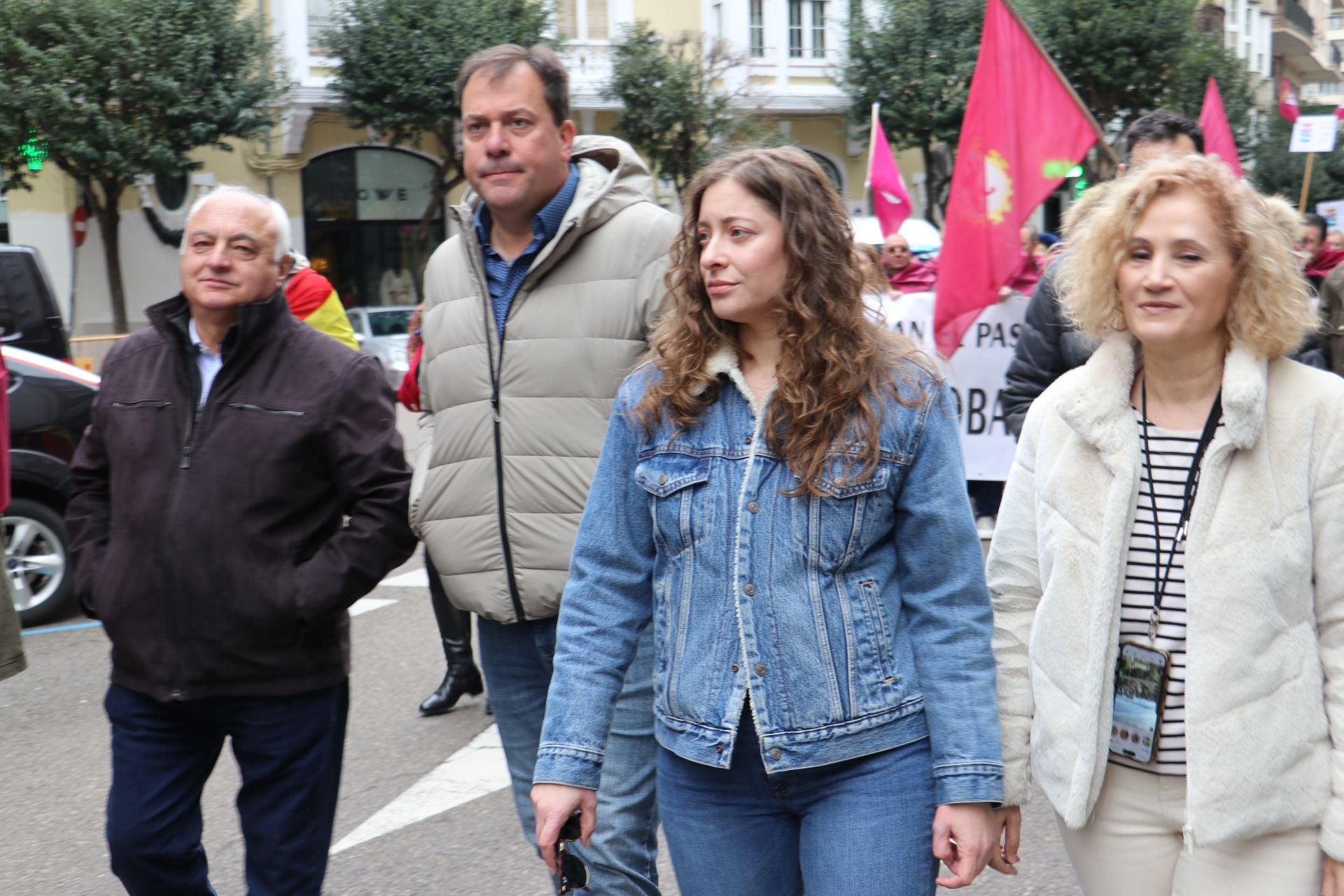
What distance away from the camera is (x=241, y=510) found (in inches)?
120

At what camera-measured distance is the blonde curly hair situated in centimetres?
235

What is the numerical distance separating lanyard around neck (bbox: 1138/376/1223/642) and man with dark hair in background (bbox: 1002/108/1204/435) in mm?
2200

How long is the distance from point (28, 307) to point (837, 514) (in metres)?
7.92

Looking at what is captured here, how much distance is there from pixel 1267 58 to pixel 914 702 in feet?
182

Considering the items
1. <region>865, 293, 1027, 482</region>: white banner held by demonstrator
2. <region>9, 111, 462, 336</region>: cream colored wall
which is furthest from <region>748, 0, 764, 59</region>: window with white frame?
<region>865, 293, 1027, 482</region>: white banner held by demonstrator

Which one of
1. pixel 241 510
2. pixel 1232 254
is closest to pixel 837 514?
pixel 1232 254

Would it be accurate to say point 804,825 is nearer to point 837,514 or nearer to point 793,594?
point 793,594

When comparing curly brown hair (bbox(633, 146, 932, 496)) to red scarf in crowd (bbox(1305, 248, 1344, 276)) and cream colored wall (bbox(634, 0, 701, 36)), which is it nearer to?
red scarf in crowd (bbox(1305, 248, 1344, 276))

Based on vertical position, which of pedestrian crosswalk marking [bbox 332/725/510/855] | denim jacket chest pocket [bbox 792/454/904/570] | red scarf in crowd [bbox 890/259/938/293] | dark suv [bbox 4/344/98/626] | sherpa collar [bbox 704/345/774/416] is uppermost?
sherpa collar [bbox 704/345/774/416]

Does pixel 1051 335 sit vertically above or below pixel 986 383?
above

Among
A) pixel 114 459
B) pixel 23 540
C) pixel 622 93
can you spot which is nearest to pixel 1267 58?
pixel 622 93

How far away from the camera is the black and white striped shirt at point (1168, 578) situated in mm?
2338

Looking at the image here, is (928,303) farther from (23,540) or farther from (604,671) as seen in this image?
(604,671)

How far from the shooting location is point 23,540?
8070mm
